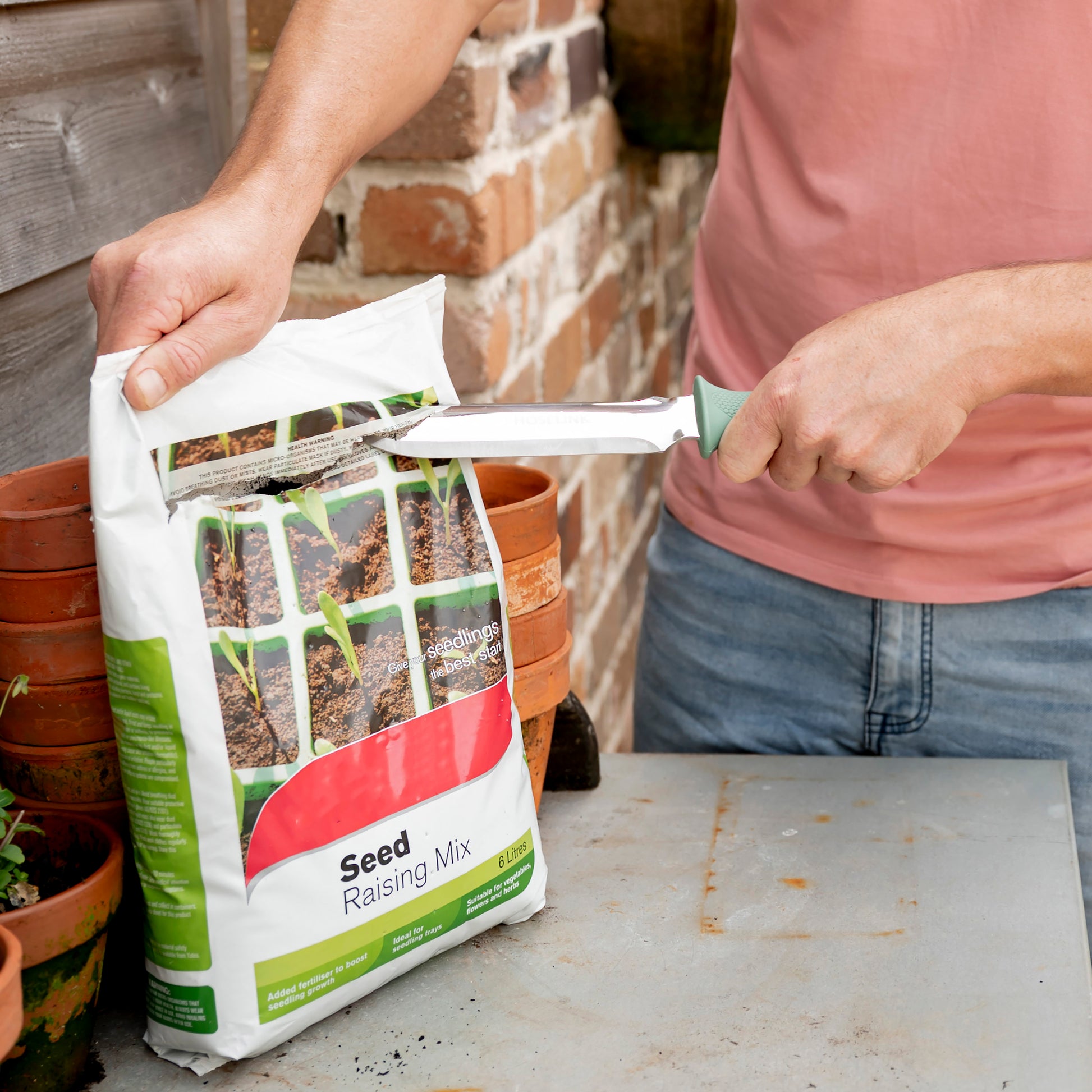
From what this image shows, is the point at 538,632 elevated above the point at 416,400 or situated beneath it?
situated beneath

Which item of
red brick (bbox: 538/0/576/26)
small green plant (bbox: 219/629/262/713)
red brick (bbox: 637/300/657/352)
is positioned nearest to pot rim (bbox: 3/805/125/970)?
small green plant (bbox: 219/629/262/713)

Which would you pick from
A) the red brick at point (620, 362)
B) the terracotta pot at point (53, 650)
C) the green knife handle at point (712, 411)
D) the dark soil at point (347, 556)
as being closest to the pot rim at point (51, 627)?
the terracotta pot at point (53, 650)

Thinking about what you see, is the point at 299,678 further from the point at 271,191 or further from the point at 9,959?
the point at 271,191

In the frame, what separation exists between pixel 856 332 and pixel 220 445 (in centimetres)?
37

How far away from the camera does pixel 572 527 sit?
1473 mm

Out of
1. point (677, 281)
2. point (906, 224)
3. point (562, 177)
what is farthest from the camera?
point (677, 281)

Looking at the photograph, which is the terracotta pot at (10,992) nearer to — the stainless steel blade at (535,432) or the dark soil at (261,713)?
the dark soil at (261,713)

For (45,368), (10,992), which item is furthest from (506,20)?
(10,992)

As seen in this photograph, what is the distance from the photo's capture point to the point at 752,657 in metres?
1.02

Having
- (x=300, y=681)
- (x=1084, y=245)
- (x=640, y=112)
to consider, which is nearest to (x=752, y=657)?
(x=1084, y=245)

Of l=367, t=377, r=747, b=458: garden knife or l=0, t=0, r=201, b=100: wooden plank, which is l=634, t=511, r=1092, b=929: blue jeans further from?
l=0, t=0, r=201, b=100: wooden plank

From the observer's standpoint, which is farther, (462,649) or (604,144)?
(604,144)

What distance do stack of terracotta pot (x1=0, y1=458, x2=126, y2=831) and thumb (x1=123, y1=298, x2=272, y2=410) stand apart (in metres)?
0.08

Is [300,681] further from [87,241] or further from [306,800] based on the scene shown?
[87,241]
